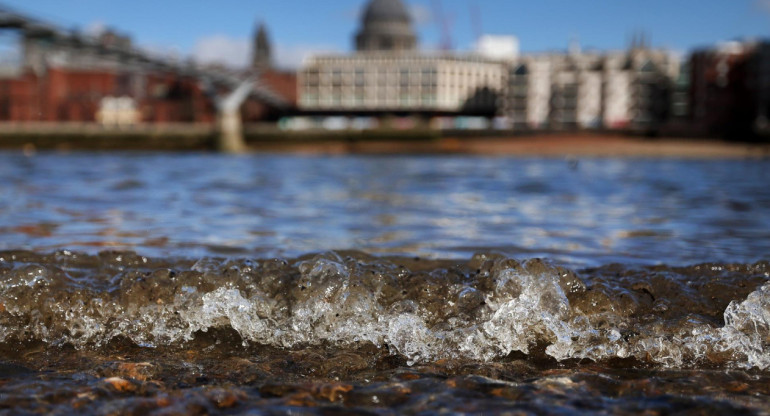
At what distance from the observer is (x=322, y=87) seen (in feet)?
384

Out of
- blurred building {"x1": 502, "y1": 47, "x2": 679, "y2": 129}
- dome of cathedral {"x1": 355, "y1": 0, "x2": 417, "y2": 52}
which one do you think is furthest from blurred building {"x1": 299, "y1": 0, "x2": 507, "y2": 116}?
blurred building {"x1": 502, "y1": 47, "x2": 679, "y2": 129}

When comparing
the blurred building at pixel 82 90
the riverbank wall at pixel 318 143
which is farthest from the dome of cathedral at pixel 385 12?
the riverbank wall at pixel 318 143

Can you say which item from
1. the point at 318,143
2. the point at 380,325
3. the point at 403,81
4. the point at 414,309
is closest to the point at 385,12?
the point at 403,81

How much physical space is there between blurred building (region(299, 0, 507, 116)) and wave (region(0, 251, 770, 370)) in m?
110

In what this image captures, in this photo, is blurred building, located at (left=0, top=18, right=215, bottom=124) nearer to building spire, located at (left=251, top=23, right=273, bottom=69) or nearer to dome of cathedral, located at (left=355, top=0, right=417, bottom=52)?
dome of cathedral, located at (left=355, top=0, right=417, bottom=52)

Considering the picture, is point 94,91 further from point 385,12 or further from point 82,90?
point 385,12

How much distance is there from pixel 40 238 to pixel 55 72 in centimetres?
8379

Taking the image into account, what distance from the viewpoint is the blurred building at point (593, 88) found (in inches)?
4067

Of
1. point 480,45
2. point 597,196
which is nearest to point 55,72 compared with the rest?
point 480,45

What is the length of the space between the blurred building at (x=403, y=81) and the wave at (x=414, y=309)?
110 meters

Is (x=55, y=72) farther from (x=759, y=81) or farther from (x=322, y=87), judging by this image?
(x=759, y=81)

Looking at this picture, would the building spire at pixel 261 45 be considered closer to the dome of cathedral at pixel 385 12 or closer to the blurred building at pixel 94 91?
the dome of cathedral at pixel 385 12

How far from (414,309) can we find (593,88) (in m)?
105

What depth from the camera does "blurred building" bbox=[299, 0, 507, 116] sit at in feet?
382
